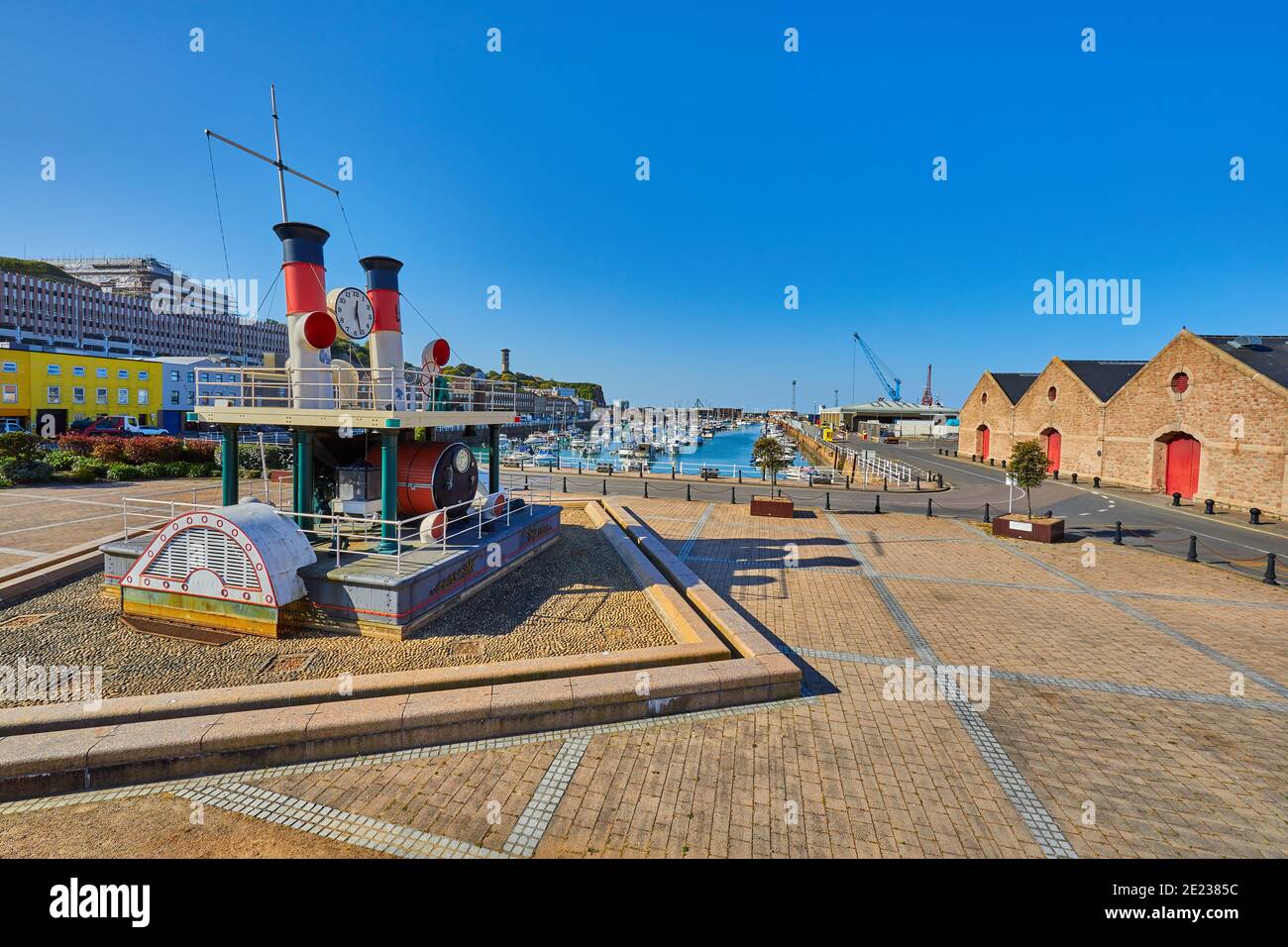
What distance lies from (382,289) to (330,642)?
8406mm

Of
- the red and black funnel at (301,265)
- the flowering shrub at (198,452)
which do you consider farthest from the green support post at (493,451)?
the flowering shrub at (198,452)

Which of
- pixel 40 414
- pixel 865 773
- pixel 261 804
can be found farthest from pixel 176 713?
pixel 40 414

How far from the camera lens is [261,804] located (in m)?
5.59

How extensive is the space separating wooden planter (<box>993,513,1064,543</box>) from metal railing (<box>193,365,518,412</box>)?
60.3 feet

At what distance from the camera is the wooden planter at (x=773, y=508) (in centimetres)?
2414

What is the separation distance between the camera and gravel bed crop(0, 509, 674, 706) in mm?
8117

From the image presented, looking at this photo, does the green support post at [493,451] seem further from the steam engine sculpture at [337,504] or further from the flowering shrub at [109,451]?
the flowering shrub at [109,451]

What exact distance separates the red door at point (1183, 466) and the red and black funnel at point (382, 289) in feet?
127

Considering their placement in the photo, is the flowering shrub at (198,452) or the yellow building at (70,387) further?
the yellow building at (70,387)

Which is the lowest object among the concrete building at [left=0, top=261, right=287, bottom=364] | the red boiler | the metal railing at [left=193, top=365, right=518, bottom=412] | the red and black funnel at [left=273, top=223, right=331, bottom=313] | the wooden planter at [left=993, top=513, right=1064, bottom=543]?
the wooden planter at [left=993, top=513, right=1064, bottom=543]

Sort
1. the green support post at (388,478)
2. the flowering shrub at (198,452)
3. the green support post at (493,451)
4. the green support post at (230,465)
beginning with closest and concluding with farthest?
the green support post at (388,478), the green support post at (230,465), the green support post at (493,451), the flowering shrub at (198,452)

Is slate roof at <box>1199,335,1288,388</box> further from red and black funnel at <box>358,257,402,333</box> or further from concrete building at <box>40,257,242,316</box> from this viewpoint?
concrete building at <box>40,257,242,316</box>

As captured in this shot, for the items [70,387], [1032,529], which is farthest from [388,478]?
[70,387]

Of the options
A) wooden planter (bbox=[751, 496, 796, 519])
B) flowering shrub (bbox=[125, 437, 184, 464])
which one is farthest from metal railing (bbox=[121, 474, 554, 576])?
flowering shrub (bbox=[125, 437, 184, 464])
